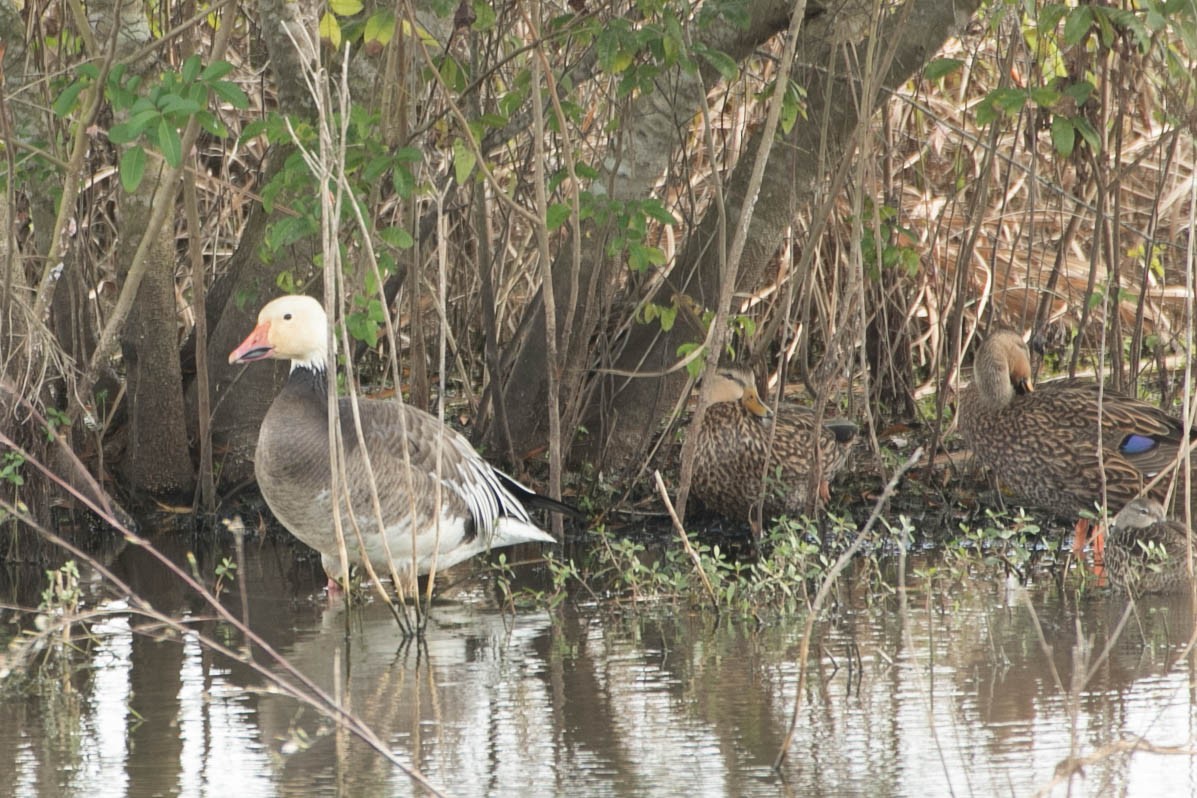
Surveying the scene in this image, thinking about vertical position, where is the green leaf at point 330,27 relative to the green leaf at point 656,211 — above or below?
above

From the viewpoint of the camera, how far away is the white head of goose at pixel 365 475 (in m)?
5.72

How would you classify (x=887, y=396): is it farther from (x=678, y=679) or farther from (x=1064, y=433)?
(x=678, y=679)

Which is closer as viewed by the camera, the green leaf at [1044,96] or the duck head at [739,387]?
the green leaf at [1044,96]

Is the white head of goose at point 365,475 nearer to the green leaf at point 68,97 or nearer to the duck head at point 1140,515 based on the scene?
the green leaf at point 68,97

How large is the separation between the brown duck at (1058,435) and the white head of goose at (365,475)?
1.74m

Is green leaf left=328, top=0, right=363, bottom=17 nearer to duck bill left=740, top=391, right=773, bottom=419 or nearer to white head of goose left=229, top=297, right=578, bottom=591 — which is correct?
white head of goose left=229, top=297, right=578, bottom=591

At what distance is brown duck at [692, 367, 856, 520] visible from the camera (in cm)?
693

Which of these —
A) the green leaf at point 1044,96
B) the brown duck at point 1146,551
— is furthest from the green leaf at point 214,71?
the brown duck at point 1146,551

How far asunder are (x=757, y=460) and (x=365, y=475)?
72.8 inches

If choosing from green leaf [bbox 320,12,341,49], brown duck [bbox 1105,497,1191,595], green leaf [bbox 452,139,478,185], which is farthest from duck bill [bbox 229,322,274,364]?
brown duck [bbox 1105,497,1191,595]

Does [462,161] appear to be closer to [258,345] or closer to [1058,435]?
[258,345]

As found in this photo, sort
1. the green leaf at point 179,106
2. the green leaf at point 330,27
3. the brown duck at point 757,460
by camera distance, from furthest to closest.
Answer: the brown duck at point 757,460
the green leaf at point 330,27
the green leaf at point 179,106

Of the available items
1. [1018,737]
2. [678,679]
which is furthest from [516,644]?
[1018,737]

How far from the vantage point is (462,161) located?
524 cm
